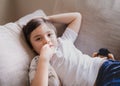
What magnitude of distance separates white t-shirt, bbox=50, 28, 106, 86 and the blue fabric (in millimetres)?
31

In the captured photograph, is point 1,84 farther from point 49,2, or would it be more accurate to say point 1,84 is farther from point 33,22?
point 49,2

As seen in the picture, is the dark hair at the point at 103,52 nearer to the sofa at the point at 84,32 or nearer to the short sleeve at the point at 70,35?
the sofa at the point at 84,32

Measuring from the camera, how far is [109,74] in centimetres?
117

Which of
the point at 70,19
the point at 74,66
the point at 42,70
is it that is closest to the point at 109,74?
the point at 74,66

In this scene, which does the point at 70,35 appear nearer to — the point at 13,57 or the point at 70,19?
the point at 70,19

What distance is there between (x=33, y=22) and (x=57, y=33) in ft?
0.73

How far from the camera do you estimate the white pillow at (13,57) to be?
44.0 inches

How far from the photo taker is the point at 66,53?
1.32 m

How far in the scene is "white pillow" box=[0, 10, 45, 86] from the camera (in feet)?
3.67

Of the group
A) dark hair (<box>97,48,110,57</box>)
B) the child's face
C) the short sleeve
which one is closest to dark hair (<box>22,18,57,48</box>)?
the child's face

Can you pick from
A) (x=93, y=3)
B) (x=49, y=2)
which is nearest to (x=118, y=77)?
(x=93, y=3)

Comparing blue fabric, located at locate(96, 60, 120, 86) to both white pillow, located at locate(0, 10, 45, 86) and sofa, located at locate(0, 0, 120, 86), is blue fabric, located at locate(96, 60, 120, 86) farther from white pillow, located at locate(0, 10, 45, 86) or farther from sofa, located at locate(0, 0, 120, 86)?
white pillow, located at locate(0, 10, 45, 86)

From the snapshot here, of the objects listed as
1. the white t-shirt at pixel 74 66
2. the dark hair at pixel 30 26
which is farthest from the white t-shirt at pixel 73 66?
the dark hair at pixel 30 26

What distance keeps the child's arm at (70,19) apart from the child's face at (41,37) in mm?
155
